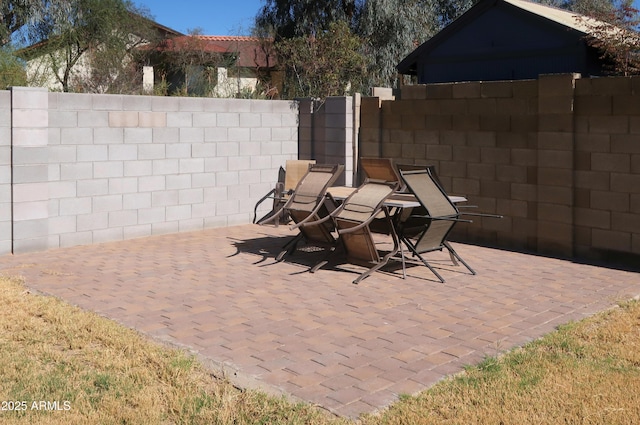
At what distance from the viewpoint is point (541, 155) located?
28.9ft

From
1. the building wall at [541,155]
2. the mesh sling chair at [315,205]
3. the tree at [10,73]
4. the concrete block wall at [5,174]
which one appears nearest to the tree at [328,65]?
the building wall at [541,155]

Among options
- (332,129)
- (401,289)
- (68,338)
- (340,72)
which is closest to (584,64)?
(340,72)

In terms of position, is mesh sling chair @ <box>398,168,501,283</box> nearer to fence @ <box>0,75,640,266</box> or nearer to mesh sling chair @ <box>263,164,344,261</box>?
mesh sling chair @ <box>263,164,344,261</box>

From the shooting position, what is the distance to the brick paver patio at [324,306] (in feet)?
15.4

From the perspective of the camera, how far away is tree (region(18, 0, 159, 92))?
21.7 meters

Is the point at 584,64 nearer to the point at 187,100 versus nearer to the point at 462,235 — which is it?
the point at 462,235

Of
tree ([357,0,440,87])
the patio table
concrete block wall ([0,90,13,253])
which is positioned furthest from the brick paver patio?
tree ([357,0,440,87])

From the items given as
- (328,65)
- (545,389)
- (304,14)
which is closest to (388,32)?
(304,14)

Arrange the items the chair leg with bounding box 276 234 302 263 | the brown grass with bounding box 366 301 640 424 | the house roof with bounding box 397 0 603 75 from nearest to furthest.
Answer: the brown grass with bounding box 366 301 640 424 < the chair leg with bounding box 276 234 302 263 < the house roof with bounding box 397 0 603 75

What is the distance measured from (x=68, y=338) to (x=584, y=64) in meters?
11.8

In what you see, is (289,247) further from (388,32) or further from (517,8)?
(388,32)

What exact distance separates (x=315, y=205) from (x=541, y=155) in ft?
9.81

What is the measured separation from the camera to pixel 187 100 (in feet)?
34.0

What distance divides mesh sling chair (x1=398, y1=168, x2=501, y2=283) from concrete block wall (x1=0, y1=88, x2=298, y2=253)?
3.90m
